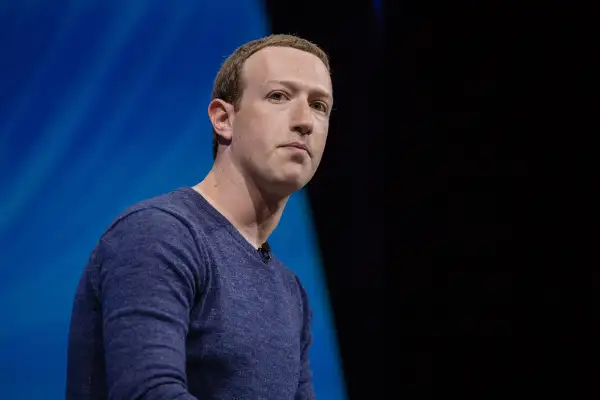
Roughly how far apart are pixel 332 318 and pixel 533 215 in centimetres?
70

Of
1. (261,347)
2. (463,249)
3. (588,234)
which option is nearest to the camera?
(261,347)

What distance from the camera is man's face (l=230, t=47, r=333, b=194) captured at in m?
1.21

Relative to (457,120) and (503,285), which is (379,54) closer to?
(457,120)

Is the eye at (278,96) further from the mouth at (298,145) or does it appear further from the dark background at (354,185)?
the dark background at (354,185)

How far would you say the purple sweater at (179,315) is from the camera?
0.90 meters

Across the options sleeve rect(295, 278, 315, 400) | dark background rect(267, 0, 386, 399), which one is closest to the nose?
sleeve rect(295, 278, 315, 400)

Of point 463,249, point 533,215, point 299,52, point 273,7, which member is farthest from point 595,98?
point 299,52

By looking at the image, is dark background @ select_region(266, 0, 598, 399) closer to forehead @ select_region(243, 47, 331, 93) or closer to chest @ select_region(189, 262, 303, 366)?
forehead @ select_region(243, 47, 331, 93)

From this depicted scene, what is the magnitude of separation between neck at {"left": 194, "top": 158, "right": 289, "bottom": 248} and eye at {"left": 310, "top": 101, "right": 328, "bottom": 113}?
19cm

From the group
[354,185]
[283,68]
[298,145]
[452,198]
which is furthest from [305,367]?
[452,198]

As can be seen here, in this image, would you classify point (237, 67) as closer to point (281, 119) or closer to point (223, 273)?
point (281, 119)

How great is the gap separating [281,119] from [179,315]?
432mm

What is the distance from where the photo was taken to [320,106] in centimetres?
131

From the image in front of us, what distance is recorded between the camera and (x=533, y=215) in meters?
2.13
